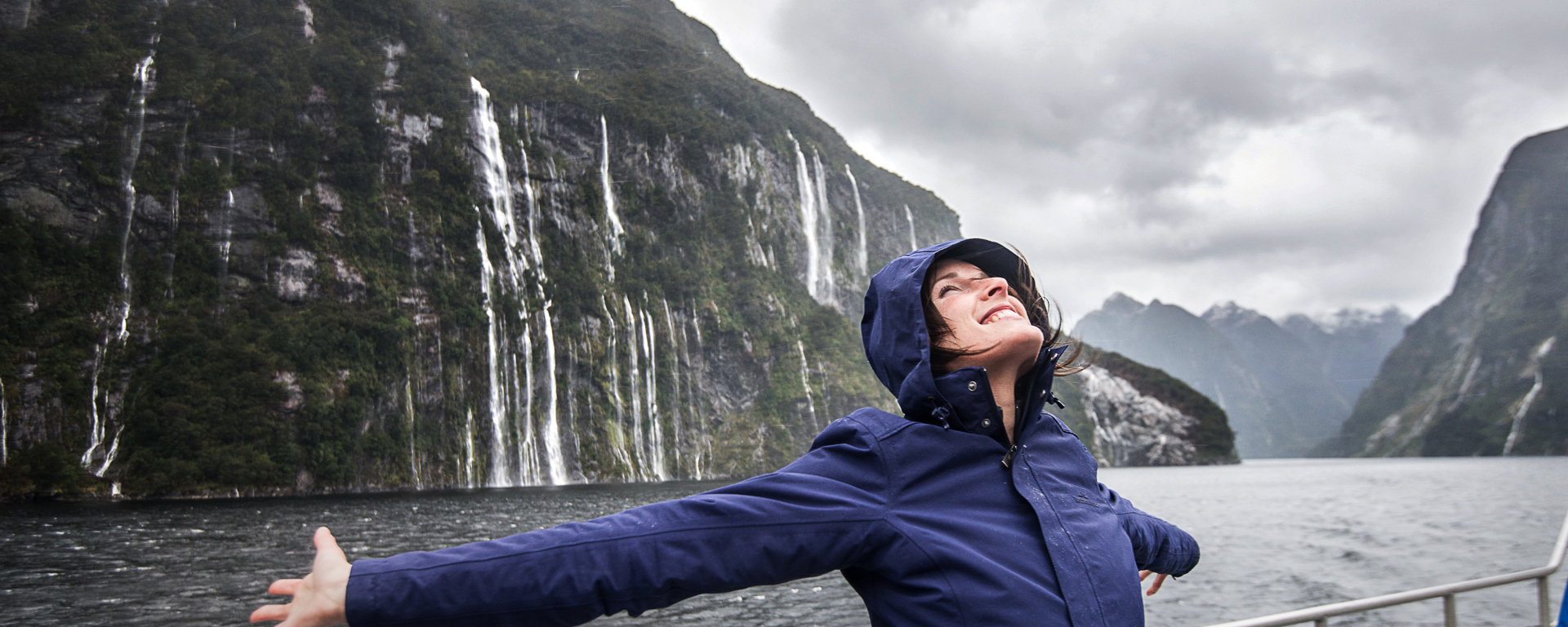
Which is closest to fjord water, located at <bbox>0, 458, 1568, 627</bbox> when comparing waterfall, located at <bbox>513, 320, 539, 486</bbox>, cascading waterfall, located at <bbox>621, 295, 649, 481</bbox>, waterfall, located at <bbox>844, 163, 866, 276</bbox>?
waterfall, located at <bbox>513, 320, 539, 486</bbox>

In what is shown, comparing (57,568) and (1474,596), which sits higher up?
(57,568)

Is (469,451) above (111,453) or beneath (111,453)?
beneath

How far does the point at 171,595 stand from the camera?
564 inches

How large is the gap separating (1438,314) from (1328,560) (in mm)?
192708

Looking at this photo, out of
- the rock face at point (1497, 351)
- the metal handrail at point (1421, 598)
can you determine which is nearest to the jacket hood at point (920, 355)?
the metal handrail at point (1421, 598)

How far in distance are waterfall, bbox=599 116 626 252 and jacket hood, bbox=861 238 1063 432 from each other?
79.7 m

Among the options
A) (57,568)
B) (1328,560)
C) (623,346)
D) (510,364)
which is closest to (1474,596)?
(1328,560)

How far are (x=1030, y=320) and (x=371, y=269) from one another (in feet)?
226

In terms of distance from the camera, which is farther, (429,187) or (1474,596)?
(429,187)

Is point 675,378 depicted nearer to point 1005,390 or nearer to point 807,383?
point 807,383

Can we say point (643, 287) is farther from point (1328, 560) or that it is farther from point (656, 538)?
point (656, 538)

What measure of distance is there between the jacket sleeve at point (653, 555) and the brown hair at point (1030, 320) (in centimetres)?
26

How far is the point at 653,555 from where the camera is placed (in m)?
0.94

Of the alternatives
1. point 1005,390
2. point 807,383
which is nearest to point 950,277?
point 1005,390
